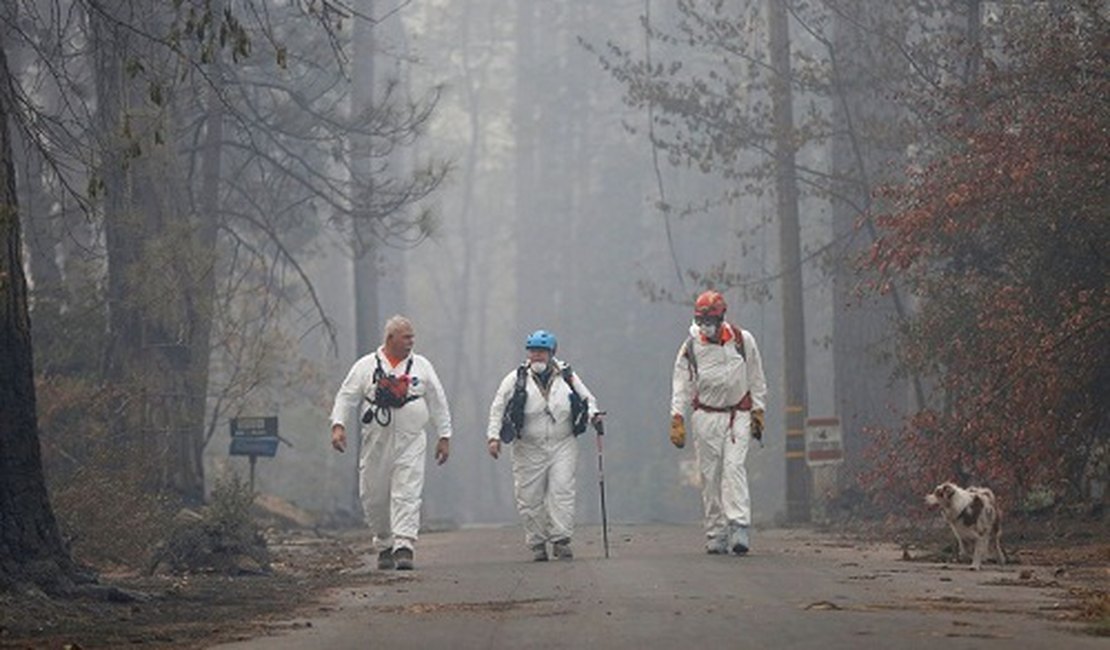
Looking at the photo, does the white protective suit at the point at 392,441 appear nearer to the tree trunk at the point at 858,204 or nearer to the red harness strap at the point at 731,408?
the red harness strap at the point at 731,408

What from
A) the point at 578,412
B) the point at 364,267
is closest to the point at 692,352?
the point at 578,412

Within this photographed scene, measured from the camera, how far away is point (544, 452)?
22156 mm

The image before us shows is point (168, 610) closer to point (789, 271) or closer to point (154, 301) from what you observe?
point (154, 301)

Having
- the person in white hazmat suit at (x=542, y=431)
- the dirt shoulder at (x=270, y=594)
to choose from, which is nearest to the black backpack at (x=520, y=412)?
the person in white hazmat suit at (x=542, y=431)

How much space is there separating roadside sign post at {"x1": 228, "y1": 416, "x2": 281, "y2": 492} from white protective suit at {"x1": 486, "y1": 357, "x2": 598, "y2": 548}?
749 centimetres

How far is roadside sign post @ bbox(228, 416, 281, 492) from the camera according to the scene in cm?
2906

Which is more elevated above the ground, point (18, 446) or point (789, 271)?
point (789, 271)

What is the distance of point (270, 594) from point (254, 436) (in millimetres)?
11986

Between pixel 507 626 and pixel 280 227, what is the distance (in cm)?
3314

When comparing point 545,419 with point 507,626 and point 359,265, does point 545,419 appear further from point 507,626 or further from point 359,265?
point 359,265

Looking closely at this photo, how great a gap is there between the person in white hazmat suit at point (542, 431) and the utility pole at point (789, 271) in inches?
510

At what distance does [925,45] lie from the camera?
31609 millimetres

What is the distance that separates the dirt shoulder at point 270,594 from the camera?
Answer: 13555 millimetres

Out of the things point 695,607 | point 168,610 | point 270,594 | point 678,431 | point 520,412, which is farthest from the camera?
point 520,412
